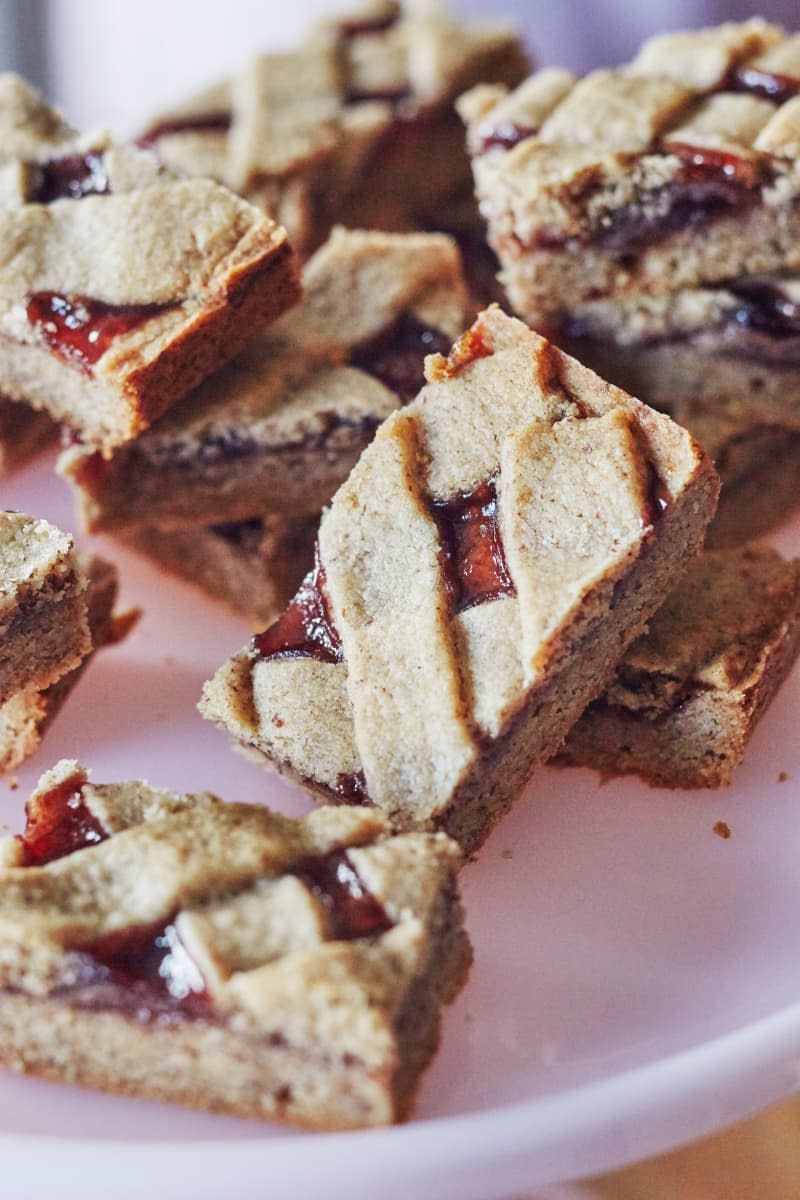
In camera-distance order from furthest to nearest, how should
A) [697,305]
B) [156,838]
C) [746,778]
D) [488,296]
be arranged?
1. [488,296]
2. [697,305]
3. [746,778]
4. [156,838]

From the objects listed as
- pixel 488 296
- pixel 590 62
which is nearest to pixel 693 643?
pixel 488 296

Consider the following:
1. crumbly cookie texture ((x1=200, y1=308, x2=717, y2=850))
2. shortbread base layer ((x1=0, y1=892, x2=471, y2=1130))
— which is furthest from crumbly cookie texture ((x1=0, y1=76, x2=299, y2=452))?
shortbread base layer ((x1=0, y1=892, x2=471, y2=1130))

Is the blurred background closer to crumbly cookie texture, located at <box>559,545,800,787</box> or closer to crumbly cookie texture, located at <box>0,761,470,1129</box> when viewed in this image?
crumbly cookie texture, located at <box>559,545,800,787</box>

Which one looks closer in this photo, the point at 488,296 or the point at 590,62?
the point at 488,296

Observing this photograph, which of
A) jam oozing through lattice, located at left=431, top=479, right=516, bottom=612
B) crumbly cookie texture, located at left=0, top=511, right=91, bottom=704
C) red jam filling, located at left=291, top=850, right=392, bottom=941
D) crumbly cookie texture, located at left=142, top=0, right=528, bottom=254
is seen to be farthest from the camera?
crumbly cookie texture, located at left=142, top=0, right=528, bottom=254

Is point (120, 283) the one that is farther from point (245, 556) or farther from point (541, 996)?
point (541, 996)

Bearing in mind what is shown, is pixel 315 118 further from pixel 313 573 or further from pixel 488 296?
pixel 313 573

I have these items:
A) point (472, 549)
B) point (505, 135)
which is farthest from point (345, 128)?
point (472, 549)
